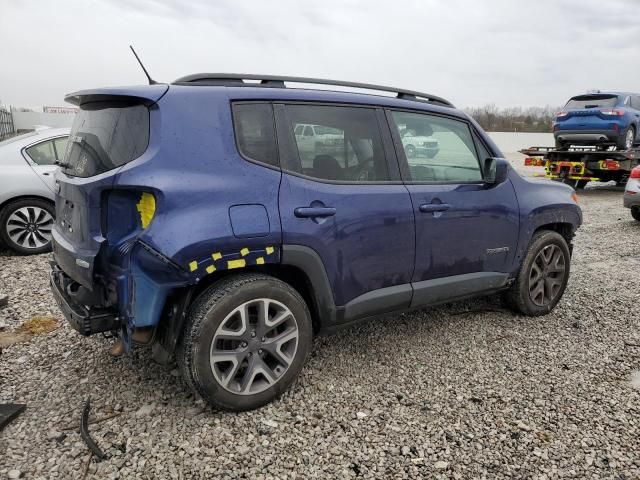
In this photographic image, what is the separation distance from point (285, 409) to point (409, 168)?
1.72m

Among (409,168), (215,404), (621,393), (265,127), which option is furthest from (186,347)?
(621,393)

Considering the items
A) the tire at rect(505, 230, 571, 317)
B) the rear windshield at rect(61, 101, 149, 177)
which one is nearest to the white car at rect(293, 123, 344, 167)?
the rear windshield at rect(61, 101, 149, 177)

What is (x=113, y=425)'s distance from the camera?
2.67m

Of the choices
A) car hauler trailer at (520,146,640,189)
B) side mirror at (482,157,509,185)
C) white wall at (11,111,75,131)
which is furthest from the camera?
white wall at (11,111,75,131)

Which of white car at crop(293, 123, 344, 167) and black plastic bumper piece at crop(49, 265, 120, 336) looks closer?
black plastic bumper piece at crop(49, 265, 120, 336)

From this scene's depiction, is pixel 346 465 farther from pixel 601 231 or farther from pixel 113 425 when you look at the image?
pixel 601 231

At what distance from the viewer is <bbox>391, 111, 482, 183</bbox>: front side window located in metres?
3.32

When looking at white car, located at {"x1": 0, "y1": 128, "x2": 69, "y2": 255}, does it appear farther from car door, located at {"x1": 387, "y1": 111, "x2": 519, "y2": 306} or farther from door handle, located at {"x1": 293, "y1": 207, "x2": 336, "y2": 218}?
car door, located at {"x1": 387, "y1": 111, "x2": 519, "y2": 306}

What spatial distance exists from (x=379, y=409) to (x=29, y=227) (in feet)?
16.9

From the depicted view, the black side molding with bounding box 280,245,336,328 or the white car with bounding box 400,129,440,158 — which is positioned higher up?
the white car with bounding box 400,129,440,158

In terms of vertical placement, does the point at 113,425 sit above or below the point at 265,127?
below

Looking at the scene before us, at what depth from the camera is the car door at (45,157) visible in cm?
603

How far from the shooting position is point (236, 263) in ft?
8.45

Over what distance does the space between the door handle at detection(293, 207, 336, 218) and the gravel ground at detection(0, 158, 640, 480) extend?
3.64 feet
